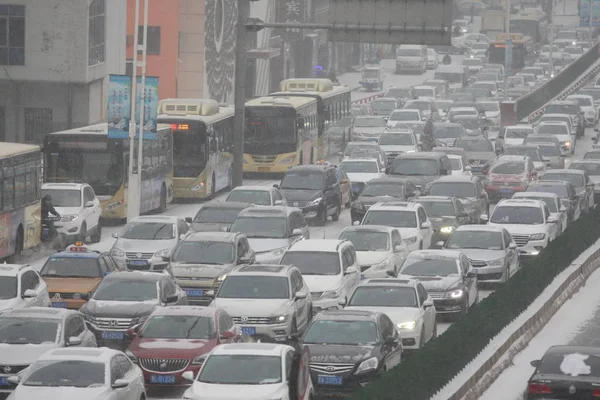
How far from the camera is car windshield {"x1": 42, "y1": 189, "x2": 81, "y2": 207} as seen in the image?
42.7m

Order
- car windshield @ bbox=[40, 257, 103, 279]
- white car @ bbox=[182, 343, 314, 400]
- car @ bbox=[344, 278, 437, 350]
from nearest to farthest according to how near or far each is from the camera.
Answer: white car @ bbox=[182, 343, 314, 400] < car @ bbox=[344, 278, 437, 350] < car windshield @ bbox=[40, 257, 103, 279]

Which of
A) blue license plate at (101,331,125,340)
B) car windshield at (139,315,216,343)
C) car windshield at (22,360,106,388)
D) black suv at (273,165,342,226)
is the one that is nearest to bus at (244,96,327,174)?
black suv at (273,165,342,226)

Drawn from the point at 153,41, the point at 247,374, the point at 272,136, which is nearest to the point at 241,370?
the point at 247,374

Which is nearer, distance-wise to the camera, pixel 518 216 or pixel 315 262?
pixel 315 262

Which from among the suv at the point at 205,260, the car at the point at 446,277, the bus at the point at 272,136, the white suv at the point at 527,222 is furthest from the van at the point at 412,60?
the suv at the point at 205,260

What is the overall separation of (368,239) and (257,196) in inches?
317

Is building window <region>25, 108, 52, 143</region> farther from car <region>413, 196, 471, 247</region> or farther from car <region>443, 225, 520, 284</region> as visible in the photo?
car <region>443, 225, 520, 284</region>

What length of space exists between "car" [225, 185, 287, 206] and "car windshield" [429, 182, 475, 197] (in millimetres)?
4568

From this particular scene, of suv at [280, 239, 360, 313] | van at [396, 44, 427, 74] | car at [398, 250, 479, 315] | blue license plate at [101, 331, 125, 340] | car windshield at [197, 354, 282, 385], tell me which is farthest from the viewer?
van at [396, 44, 427, 74]

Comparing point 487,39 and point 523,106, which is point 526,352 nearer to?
point 523,106

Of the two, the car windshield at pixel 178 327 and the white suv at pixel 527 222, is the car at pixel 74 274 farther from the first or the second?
the white suv at pixel 527 222

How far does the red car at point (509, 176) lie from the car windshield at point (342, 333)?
27.8m

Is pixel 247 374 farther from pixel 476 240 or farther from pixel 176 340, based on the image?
pixel 476 240

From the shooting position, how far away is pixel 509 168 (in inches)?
2147
